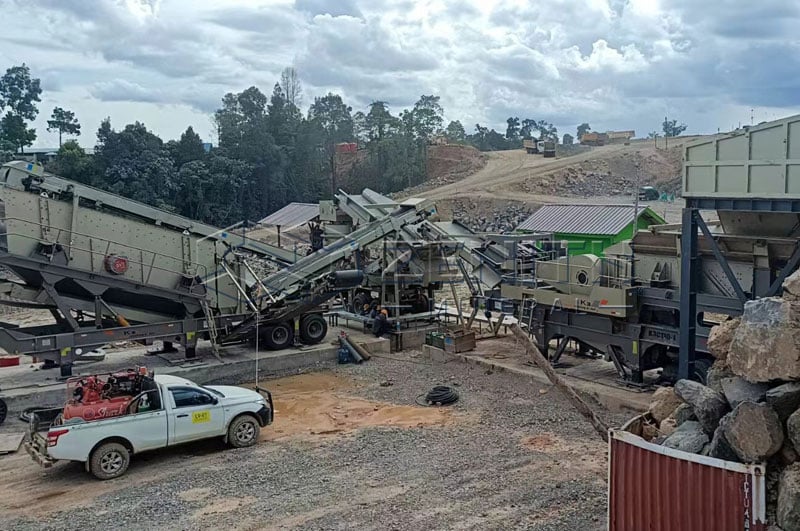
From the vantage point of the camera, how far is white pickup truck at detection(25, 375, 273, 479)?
11586 mm

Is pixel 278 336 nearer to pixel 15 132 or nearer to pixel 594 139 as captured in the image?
pixel 15 132

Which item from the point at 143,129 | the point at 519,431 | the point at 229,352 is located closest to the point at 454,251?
the point at 229,352

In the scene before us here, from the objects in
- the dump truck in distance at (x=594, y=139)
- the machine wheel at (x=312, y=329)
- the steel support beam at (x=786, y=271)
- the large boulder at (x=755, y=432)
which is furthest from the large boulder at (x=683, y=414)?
the dump truck in distance at (x=594, y=139)

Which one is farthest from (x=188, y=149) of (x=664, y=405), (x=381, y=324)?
(x=664, y=405)

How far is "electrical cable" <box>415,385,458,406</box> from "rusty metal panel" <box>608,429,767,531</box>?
754 centimetres

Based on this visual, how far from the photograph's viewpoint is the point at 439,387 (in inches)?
650

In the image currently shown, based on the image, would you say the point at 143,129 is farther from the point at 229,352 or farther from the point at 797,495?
the point at 797,495

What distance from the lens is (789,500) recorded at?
696 cm

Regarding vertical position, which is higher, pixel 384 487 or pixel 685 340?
pixel 685 340

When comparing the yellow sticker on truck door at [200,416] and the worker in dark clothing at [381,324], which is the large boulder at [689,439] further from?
the worker in dark clothing at [381,324]

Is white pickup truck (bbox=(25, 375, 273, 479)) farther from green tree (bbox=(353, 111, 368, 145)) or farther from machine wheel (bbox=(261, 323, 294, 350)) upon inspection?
green tree (bbox=(353, 111, 368, 145))

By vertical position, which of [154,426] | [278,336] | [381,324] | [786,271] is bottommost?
[154,426]

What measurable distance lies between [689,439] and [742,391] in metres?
0.74

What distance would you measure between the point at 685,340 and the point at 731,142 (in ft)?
11.4
